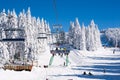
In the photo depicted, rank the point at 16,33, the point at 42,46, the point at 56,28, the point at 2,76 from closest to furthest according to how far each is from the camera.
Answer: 1. the point at 2,76
2. the point at 56,28
3. the point at 16,33
4. the point at 42,46

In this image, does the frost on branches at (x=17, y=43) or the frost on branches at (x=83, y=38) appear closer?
the frost on branches at (x=17, y=43)

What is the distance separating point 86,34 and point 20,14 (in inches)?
1781

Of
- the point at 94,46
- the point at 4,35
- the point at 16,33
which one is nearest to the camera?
the point at 4,35

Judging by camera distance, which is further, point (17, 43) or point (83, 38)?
point (83, 38)

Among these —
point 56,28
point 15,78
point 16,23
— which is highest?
point 16,23

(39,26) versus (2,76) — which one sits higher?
(39,26)

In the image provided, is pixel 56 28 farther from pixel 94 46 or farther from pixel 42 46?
pixel 94 46

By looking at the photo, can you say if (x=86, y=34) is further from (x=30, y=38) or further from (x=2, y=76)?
(x=2, y=76)

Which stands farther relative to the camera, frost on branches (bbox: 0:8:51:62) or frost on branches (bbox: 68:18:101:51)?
frost on branches (bbox: 68:18:101:51)

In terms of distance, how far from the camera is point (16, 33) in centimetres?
8206

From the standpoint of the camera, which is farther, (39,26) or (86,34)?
(86,34)

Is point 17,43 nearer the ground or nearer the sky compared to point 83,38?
nearer the ground

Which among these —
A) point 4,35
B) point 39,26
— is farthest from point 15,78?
point 39,26

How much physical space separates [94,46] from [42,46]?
28.3 metres
